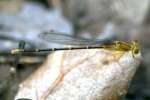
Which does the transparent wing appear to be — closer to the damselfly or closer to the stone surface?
the damselfly

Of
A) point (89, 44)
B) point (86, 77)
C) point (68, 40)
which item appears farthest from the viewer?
point (68, 40)

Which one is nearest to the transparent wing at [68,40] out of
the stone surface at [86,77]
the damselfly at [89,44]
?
the damselfly at [89,44]

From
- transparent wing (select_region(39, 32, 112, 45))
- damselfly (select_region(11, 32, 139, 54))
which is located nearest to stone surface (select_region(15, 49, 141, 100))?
damselfly (select_region(11, 32, 139, 54))

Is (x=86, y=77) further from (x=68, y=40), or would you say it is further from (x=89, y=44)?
(x=68, y=40)

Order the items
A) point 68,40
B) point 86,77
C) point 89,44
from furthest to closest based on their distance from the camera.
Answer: point 68,40 < point 89,44 < point 86,77

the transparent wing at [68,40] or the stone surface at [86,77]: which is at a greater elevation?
the transparent wing at [68,40]

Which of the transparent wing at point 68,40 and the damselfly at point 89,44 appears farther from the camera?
the transparent wing at point 68,40

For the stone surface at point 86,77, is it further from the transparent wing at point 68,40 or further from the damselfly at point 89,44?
the transparent wing at point 68,40

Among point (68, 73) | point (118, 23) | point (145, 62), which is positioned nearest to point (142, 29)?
point (118, 23)

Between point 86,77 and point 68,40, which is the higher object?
point 68,40

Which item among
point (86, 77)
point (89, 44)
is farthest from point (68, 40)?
point (86, 77)

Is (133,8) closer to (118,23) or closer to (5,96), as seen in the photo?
(118,23)
